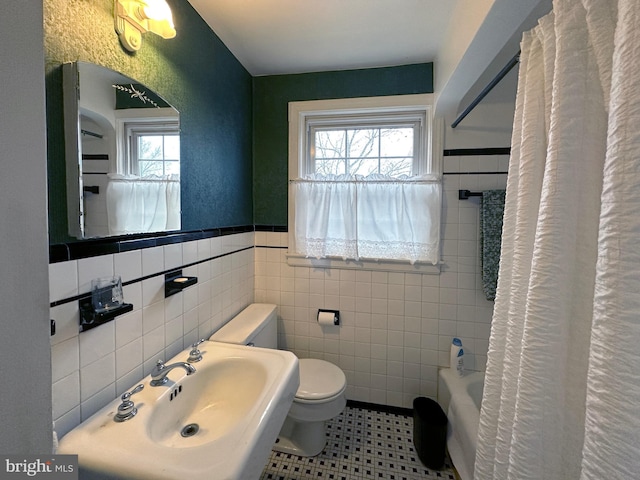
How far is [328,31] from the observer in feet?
5.01

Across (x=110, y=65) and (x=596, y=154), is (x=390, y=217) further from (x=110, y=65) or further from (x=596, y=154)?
(x=110, y=65)

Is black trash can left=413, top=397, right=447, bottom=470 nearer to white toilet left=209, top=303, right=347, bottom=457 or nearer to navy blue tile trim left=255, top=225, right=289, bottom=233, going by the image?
white toilet left=209, top=303, right=347, bottom=457

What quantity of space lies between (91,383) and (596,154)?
151 cm

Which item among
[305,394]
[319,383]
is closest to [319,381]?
[319,383]

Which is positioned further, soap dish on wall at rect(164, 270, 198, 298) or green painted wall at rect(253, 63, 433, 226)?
green painted wall at rect(253, 63, 433, 226)

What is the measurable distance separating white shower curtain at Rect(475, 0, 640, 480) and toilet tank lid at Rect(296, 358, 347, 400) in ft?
2.69

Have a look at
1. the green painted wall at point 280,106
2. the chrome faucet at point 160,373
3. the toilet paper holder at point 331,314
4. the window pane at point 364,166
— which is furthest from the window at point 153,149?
the toilet paper holder at point 331,314

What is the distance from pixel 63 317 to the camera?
781 millimetres

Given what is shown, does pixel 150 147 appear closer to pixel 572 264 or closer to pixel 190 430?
pixel 190 430

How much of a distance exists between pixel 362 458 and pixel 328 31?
8.04ft

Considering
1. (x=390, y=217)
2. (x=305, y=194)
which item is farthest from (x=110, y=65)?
(x=390, y=217)

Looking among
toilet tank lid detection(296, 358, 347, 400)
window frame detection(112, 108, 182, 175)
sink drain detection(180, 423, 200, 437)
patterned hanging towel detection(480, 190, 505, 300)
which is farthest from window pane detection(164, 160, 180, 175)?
patterned hanging towel detection(480, 190, 505, 300)

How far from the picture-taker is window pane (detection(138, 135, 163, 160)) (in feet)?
3.47

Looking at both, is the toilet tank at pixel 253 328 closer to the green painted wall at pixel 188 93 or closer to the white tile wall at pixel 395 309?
the white tile wall at pixel 395 309
